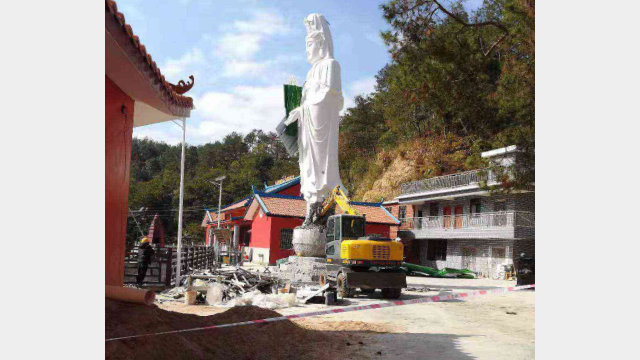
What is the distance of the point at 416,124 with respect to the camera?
115ft

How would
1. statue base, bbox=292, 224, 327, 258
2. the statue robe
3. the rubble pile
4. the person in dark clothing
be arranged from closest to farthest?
the rubble pile
the person in dark clothing
statue base, bbox=292, 224, 327, 258
the statue robe

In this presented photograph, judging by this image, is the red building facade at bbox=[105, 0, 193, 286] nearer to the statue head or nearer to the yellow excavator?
the yellow excavator

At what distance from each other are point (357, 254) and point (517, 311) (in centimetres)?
Answer: 356

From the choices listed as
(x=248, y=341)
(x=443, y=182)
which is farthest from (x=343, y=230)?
(x=443, y=182)

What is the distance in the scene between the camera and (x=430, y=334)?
7328 mm

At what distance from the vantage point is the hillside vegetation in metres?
8.86

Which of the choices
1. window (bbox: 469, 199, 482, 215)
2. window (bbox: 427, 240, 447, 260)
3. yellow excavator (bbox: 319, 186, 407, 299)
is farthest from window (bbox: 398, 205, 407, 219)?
yellow excavator (bbox: 319, 186, 407, 299)

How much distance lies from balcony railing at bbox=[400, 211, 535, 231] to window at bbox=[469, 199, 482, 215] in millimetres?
789

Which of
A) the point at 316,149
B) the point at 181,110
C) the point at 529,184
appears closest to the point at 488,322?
the point at 529,184

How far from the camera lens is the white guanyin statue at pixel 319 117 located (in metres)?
15.4

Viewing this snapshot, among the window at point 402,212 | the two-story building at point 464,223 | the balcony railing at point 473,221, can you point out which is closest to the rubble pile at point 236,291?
the two-story building at point 464,223

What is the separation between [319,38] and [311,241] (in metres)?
6.60

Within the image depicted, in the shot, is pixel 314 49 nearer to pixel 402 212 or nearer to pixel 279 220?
pixel 279 220

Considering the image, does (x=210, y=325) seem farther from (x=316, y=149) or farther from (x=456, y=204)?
(x=456, y=204)
